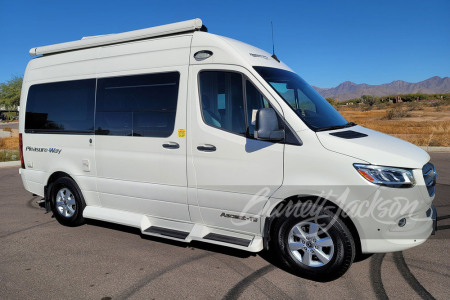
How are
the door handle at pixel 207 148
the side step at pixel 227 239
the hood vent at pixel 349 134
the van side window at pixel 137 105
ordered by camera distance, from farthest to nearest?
the van side window at pixel 137 105, the door handle at pixel 207 148, the side step at pixel 227 239, the hood vent at pixel 349 134

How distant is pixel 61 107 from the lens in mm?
5578

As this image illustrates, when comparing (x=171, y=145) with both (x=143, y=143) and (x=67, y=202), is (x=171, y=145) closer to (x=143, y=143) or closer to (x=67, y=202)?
(x=143, y=143)

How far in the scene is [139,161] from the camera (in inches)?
183

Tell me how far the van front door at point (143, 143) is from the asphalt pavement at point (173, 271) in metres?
0.53

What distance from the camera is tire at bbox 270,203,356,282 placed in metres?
3.55

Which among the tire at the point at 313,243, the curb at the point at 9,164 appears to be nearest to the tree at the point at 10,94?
the curb at the point at 9,164

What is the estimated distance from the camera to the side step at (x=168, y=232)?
435 centimetres

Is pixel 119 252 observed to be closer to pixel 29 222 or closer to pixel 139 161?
pixel 139 161

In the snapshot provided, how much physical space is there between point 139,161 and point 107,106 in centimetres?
102

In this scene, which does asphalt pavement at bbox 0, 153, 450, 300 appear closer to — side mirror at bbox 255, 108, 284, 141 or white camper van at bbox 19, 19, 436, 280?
white camper van at bbox 19, 19, 436, 280

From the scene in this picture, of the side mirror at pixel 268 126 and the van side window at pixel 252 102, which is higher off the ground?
the van side window at pixel 252 102

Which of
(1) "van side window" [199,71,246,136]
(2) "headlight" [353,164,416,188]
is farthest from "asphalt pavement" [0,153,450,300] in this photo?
(1) "van side window" [199,71,246,136]

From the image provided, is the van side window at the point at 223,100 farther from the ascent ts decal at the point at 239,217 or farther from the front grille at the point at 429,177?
the front grille at the point at 429,177

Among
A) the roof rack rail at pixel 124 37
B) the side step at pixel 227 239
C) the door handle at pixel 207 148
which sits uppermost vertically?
the roof rack rail at pixel 124 37
